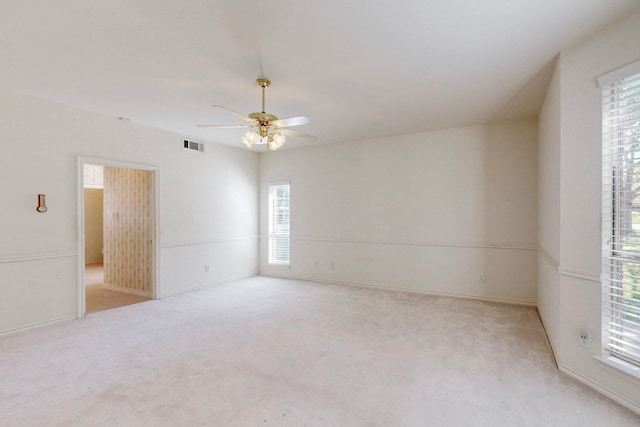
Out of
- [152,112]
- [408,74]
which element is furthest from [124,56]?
[408,74]

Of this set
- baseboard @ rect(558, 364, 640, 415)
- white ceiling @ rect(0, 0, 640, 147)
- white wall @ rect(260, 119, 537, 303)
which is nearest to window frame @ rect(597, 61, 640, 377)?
baseboard @ rect(558, 364, 640, 415)

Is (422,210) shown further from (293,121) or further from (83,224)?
(83,224)

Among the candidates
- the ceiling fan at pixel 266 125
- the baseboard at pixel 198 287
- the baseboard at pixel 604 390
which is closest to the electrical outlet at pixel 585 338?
the baseboard at pixel 604 390

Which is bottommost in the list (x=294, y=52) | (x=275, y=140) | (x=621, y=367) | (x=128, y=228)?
(x=621, y=367)

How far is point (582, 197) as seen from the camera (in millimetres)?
2520

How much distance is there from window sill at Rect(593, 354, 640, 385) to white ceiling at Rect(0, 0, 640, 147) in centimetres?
247

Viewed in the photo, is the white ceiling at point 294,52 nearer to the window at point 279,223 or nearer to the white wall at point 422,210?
the white wall at point 422,210

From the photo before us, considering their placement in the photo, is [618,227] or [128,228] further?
[128,228]

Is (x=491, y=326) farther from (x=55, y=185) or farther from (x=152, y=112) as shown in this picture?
(x=55, y=185)

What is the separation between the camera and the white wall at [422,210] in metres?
4.69

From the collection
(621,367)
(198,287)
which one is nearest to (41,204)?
(198,287)

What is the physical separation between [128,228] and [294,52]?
4.66 meters

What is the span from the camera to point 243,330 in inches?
144

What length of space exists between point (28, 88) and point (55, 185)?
1.14 meters
